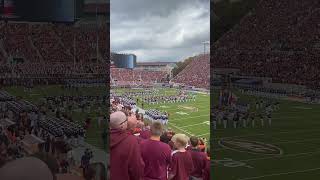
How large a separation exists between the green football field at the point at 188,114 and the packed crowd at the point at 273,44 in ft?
18.2

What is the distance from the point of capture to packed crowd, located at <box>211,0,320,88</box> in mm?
4199

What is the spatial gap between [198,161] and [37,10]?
139 cm

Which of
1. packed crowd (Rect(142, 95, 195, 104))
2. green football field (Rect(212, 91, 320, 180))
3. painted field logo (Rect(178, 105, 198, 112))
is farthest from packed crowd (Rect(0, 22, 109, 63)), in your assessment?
painted field logo (Rect(178, 105, 198, 112))

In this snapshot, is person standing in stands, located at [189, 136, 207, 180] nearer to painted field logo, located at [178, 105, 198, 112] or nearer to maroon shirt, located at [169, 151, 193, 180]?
maroon shirt, located at [169, 151, 193, 180]

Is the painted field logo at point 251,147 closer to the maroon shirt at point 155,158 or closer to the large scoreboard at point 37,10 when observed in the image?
the maroon shirt at point 155,158

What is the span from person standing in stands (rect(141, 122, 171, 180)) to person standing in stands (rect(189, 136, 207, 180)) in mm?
158

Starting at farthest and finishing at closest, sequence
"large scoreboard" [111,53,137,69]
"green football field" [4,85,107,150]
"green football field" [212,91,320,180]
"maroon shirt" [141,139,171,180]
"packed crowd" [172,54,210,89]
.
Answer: "large scoreboard" [111,53,137,69] < "packed crowd" [172,54,210,89] < "green football field" [212,91,320,180] < "green football field" [4,85,107,150] < "maroon shirt" [141,139,171,180]

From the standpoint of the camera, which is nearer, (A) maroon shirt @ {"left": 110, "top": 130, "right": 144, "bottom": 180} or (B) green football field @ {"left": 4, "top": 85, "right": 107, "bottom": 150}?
(A) maroon shirt @ {"left": 110, "top": 130, "right": 144, "bottom": 180}

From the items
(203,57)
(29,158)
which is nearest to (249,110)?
(203,57)

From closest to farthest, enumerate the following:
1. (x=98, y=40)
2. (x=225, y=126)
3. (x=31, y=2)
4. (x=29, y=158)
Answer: (x=29, y=158) → (x=31, y=2) → (x=98, y=40) → (x=225, y=126)

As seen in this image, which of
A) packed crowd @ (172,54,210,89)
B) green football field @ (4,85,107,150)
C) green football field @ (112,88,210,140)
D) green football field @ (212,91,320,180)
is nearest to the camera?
green football field @ (4,85,107,150)

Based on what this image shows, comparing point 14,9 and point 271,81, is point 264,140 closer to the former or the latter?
point 271,81

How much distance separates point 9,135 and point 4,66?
43cm

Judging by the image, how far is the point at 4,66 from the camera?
2875mm
